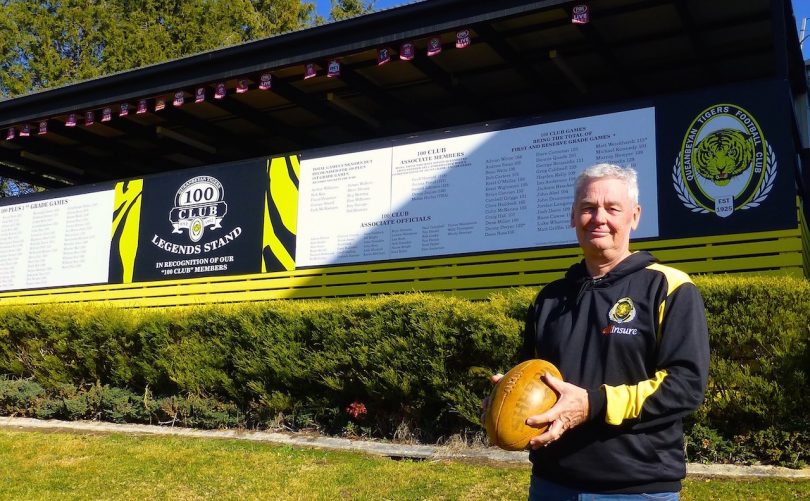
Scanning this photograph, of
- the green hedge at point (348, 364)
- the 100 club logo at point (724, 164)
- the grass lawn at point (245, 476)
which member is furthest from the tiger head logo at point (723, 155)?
the grass lawn at point (245, 476)

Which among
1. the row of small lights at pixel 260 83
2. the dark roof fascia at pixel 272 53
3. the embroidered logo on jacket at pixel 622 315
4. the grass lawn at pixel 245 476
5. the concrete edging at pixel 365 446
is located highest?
the dark roof fascia at pixel 272 53

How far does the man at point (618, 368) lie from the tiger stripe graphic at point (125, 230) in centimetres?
1047

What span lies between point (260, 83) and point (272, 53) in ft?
2.36

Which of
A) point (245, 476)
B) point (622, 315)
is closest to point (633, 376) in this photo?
point (622, 315)

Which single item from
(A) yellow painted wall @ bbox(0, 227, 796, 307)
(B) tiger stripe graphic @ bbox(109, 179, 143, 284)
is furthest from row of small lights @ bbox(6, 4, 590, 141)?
(A) yellow painted wall @ bbox(0, 227, 796, 307)

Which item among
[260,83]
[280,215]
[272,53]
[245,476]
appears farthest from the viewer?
[260,83]

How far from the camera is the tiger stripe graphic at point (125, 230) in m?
12.1

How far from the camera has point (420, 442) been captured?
737 centimetres

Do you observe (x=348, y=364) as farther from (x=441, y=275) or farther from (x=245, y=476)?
(x=441, y=275)

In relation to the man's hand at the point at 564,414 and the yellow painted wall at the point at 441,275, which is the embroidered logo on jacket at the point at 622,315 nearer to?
the man's hand at the point at 564,414

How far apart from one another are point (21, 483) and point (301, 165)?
5.60m

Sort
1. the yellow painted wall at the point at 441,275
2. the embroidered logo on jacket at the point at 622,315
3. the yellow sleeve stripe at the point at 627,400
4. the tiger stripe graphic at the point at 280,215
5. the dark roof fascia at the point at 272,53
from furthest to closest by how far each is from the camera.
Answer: the tiger stripe graphic at the point at 280,215 → the dark roof fascia at the point at 272,53 → the yellow painted wall at the point at 441,275 → the embroidered logo on jacket at the point at 622,315 → the yellow sleeve stripe at the point at 627,400

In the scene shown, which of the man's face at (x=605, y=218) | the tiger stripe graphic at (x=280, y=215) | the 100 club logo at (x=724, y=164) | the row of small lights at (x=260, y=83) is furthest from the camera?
the tiger stripe graphic at (x=280, y=215)

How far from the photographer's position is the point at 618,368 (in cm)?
249
